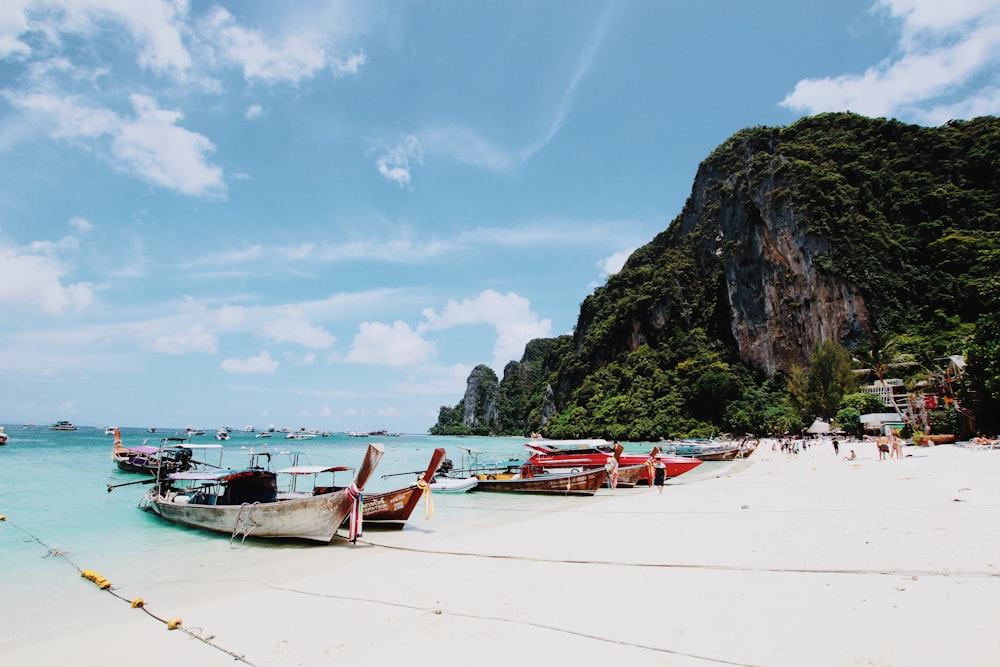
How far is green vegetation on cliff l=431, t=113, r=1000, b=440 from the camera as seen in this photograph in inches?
2333

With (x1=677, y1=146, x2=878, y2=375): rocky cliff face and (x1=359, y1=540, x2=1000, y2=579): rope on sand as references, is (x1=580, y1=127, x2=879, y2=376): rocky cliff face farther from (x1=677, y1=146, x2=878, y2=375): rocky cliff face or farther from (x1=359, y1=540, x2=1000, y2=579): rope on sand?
(x1=359, y1=540, x2=1000, y2=579): rope on sand

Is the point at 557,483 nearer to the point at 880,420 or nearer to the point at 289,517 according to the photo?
the point at 289,517

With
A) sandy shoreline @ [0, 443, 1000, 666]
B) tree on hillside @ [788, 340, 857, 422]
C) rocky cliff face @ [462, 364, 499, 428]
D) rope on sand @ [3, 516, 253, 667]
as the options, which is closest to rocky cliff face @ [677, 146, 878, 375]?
tree on hillside @ [788, 340, 857, 422]

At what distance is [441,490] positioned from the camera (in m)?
25.0

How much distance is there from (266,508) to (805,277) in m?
71.5

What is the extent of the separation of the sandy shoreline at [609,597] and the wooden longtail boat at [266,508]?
0.78 meters

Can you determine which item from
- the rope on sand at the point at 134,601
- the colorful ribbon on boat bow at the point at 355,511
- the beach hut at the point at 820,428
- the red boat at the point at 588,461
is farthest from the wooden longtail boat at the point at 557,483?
the beach hut at the point at 820,428

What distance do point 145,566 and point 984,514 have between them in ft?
55.3

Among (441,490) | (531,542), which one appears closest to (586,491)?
(441,490)

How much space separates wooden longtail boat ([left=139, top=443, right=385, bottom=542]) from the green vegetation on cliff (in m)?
49.5

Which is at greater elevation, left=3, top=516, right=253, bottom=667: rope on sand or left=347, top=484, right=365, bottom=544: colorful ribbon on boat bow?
left=347, top=484, right=365, bottom=544: colorful ribbon on boat bow

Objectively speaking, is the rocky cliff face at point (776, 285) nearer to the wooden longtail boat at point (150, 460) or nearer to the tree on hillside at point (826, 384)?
the tree on hillside at point (826, 384)

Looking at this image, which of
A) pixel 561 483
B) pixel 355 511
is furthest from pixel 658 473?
pixel 355 511

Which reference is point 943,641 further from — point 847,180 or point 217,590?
point 847,180
